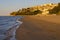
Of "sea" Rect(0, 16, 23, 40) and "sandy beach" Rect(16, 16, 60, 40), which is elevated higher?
"sandy beach" Rect(16, 16, 60, 40)

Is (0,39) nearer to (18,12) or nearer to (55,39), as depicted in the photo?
(55,39)

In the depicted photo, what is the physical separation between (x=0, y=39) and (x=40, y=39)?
2.82 meters

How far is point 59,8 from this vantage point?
173ft

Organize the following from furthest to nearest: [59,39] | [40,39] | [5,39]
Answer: [5,39], [40,39], [59,39]

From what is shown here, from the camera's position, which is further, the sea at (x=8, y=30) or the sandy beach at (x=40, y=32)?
the sea at (x=8, y=30)

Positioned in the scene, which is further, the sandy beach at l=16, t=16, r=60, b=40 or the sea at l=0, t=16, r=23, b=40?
the sea at l=0, t=16, r=23, b=40

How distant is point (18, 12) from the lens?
10094 centimetres

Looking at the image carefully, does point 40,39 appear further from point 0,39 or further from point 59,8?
point 59,8

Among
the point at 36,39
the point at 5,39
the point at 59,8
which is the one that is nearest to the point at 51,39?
the point at 36,39

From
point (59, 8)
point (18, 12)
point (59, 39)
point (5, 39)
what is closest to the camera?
point (59, 39)

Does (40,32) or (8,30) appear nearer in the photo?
(40,32)

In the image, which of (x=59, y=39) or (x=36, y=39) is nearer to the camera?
(x=59, y=39)

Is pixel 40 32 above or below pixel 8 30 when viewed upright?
above

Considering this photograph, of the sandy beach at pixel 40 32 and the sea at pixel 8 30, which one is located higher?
the sandy beach at pixel 40 32
